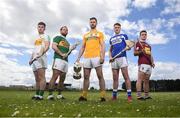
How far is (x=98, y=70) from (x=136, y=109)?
3.95m

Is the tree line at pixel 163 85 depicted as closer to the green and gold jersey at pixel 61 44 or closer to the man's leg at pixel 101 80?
the green and gold jersey at pixel 61 44

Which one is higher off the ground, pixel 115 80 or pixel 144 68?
pixel 144 68

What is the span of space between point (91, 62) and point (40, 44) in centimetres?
245

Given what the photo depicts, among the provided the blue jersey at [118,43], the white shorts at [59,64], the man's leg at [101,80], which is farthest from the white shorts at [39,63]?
the blue jersey at [118,43]

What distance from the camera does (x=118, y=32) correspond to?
14.4 meters

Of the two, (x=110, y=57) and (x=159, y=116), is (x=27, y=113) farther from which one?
(x=110, y=57)

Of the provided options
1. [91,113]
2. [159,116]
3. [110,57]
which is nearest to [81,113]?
[91,113]

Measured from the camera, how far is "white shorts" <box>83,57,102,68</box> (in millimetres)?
13545

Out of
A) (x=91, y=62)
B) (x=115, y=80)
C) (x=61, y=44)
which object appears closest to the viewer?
(x=91, y=62)

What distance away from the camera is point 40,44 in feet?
48.8

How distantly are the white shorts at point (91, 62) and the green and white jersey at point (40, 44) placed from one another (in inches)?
76.3

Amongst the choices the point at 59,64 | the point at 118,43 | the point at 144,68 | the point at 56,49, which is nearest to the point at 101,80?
the point at 118,43

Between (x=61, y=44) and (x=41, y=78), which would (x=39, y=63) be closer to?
(x=41, y=78)

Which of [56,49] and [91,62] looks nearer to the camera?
[91,62]
